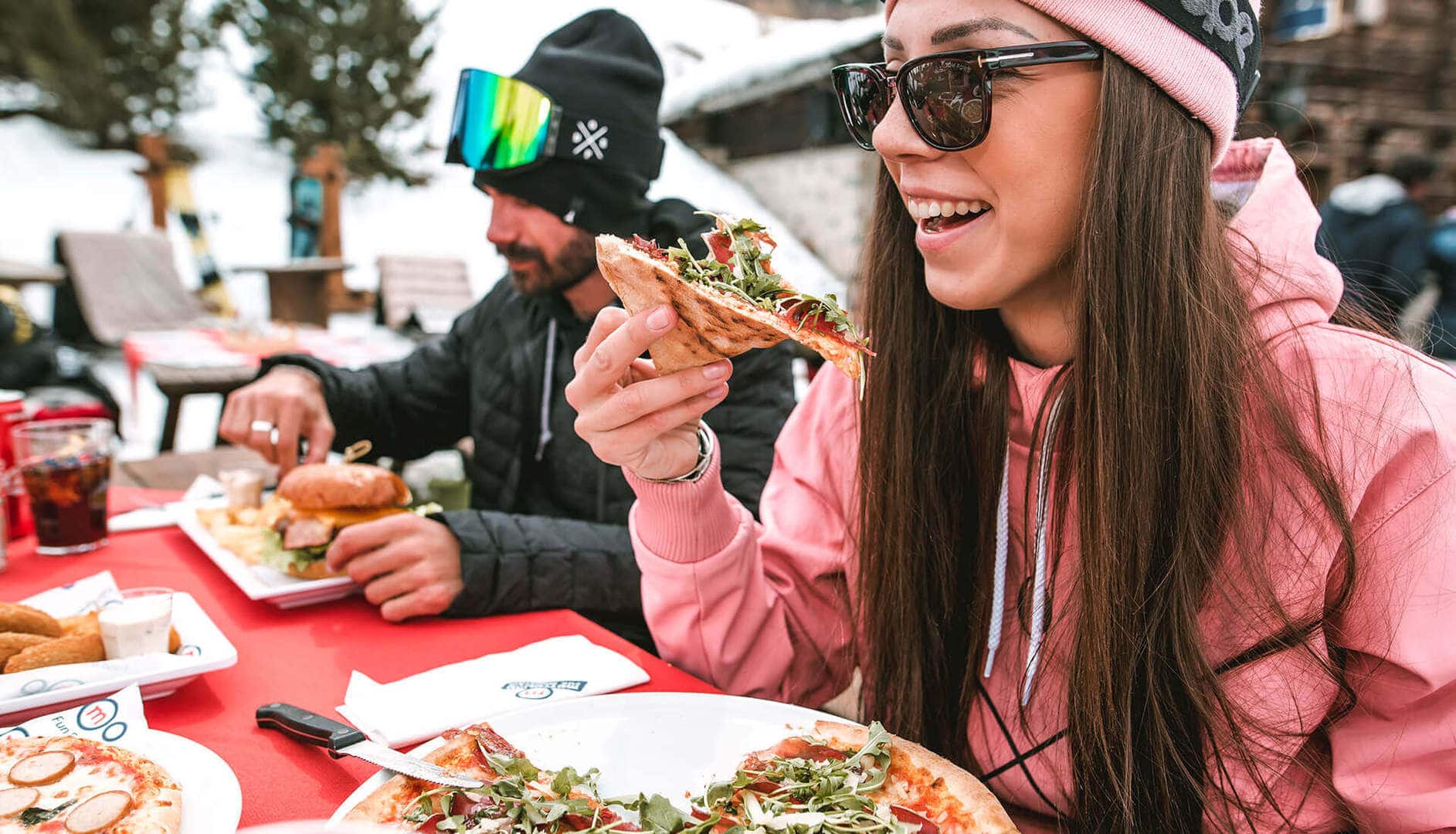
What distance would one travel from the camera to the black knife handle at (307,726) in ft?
3.93

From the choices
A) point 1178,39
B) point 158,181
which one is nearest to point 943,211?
point 1178,39

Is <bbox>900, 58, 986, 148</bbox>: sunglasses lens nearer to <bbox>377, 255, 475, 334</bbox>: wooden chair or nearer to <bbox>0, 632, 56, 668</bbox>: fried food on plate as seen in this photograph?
<bbox>0, 632, 56, 668</bbox>: fried food on plate

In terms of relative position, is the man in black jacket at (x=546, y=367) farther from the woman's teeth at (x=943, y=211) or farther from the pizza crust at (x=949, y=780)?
the woman's teeth at (x=943, y=211)

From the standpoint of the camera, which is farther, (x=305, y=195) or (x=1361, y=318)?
(x=305, y=195)

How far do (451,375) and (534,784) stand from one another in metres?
2.42

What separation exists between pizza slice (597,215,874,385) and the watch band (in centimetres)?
18

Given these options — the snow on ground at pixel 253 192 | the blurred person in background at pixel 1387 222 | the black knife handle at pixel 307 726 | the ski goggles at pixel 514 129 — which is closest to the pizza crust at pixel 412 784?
the black knife handle at pixel 307 726

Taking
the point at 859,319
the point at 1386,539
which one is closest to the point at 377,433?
the point at 859,319

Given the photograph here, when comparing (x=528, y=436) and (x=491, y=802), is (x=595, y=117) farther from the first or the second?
(x=491, y=802)

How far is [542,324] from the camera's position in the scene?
119 inches

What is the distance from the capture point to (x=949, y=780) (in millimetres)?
1124

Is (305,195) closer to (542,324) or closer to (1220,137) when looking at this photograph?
(542,324)

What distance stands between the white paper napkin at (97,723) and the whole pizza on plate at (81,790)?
0.31 feet

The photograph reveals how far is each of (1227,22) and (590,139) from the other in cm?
189
